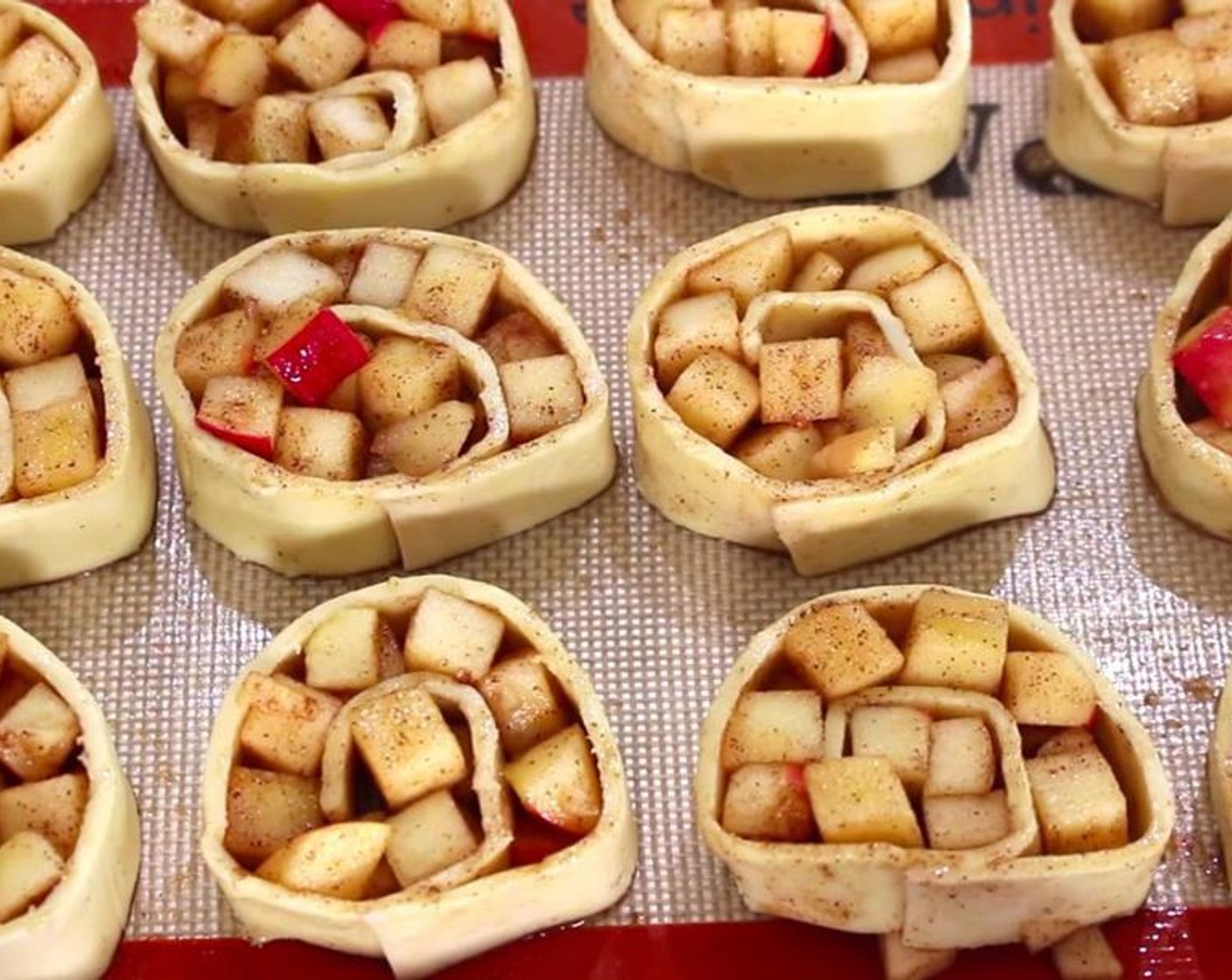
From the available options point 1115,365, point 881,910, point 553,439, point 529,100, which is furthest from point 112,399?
point 1115,365

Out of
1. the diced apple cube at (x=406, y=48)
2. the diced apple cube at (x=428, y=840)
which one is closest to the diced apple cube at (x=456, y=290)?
the diced apple cube at (x=406, y=48)

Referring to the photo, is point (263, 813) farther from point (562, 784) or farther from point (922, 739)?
point (922, 739)

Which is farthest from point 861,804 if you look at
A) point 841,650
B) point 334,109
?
point 334,109

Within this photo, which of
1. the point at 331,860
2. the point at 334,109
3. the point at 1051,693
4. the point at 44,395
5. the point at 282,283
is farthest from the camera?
the point at 334,109

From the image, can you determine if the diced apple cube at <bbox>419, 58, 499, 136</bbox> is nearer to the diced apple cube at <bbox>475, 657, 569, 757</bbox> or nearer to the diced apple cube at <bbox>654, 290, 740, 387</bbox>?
the diced apple cube at <bbox>654, 290, 740, 387</bbox>

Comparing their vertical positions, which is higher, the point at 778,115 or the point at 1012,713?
the point at 778,115

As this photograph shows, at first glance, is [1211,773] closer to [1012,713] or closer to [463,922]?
[1012,713]
